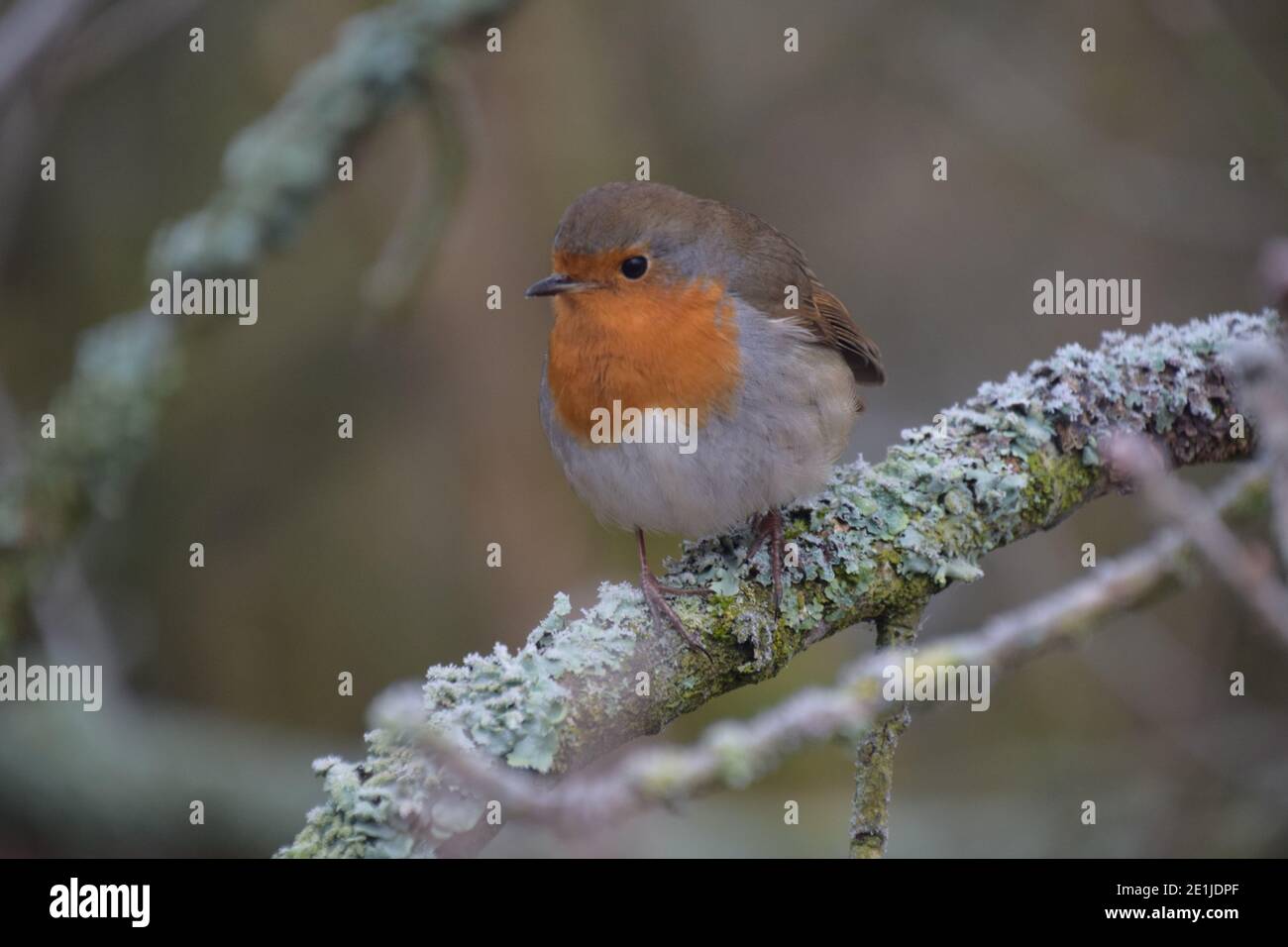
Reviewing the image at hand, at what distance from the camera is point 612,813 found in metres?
1.56

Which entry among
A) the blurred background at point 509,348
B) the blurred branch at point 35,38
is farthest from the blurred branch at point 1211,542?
the blurred background at point 509,348

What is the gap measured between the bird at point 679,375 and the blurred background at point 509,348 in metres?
2.20

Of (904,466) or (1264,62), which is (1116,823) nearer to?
(904,466)

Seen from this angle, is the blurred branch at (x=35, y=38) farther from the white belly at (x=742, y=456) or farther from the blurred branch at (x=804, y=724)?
the blurred branch at (x=804, y=724)

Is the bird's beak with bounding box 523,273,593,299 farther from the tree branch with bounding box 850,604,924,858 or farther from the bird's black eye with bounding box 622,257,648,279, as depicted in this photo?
the tree branch with bounding box 850,604,924,858

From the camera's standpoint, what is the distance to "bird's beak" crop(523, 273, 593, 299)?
362cm

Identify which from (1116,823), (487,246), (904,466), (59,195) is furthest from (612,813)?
(59,195)

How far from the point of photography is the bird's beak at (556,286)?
3621 millimetres

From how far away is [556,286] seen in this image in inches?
143

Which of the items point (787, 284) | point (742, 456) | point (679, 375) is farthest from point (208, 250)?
point (742, 456)

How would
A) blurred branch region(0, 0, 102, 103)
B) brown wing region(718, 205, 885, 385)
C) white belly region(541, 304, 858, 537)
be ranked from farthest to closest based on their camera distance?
blurred branch region(0, 0, 102, 103), brown wing region(718, 205, 885, 385), white belly region(541, 304, 858, 537)

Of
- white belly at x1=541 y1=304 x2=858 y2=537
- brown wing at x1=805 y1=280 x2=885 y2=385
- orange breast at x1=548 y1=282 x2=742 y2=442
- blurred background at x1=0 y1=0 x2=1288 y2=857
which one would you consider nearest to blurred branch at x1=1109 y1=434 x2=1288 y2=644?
white belly at x1=541 y1=304 x2=858 y2=537

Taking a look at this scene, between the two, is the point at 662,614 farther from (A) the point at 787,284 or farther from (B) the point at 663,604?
(A) the point at 787,284

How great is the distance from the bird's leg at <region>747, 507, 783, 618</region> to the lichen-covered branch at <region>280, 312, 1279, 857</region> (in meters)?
0.03
